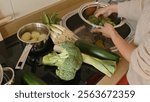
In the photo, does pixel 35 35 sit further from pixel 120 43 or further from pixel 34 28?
pixel 120 43

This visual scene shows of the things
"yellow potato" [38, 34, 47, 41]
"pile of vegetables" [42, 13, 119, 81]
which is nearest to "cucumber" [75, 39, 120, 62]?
"pile of vegetables" [42, 13, 119, 81]

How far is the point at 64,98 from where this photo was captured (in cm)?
82

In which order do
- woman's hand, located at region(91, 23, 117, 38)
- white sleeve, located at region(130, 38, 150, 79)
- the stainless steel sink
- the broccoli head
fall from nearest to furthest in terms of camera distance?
white sleeve, located at region(130, 38, 150, 79), the broccoli head, woman's hand, located at region(91, 23, 117, 38), the stainless steel sink

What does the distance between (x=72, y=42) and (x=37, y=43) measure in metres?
0.14

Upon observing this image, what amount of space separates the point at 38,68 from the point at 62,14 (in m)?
0.37

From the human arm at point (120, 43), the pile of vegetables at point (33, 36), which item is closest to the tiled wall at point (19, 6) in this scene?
the pile of vegetables at point (33, 36)

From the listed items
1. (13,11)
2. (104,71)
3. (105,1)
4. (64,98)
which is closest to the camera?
(64,98)

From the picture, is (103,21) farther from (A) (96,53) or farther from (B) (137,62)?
(B) (137,62)

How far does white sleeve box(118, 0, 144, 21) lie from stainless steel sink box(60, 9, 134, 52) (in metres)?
0.08

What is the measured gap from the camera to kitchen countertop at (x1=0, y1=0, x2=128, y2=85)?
944mm

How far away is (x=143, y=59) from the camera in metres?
0.81

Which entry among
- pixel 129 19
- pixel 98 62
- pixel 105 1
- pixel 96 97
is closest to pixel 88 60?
pixel 98 62

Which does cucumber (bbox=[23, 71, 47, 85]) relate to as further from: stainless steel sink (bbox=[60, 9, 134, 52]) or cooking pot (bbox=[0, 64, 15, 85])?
stainless steel sink (bbox=[60, 9, 134, 52])

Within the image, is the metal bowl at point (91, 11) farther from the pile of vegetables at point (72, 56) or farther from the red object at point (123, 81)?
the red object at point (123, 81)
